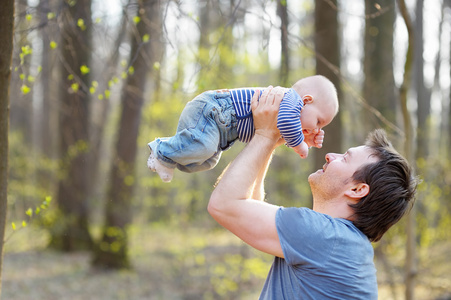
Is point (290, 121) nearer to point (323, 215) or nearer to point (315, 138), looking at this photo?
point (315, 138)

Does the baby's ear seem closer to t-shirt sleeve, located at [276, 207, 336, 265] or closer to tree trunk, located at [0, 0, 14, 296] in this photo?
t-shirt sleeve, located at [276, 207, 336, 265]

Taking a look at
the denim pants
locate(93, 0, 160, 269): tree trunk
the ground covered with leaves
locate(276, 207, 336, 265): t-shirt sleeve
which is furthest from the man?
locate(93, 0, 160, 269): tree trunk

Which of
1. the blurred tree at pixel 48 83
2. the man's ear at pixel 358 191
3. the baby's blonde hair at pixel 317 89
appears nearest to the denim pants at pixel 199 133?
the baby's blonde hair at pixel 317 89

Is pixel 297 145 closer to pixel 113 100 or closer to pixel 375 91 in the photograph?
pixel 375 91

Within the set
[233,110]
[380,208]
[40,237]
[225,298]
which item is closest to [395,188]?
[380,208]

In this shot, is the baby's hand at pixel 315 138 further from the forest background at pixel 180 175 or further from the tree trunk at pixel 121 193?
the tree trunk at pixel 121 193

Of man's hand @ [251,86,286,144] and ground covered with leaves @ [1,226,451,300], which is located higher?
man's hand @ [251,86,286,144]

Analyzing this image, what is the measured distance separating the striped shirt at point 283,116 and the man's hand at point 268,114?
0.09 ft

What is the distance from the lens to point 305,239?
6.96 ft

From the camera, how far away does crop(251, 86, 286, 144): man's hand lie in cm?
233

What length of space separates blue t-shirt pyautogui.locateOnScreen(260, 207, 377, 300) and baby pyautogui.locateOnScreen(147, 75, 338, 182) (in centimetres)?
39

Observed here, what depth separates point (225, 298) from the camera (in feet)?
26.3

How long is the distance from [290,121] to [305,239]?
1.75 ft

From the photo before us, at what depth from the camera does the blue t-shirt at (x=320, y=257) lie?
2123mm
